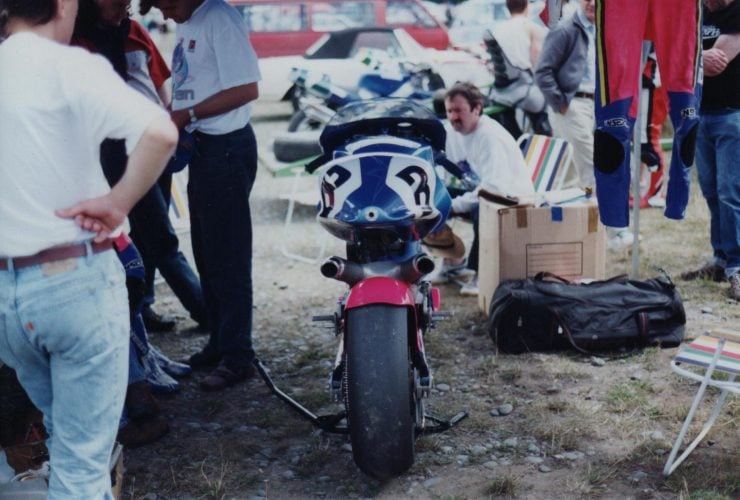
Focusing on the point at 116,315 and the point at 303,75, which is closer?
the point at 116,315

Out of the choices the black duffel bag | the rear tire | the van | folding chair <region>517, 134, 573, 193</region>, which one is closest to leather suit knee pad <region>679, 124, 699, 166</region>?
the black duffel bag

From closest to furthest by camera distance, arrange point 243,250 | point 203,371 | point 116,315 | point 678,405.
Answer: point 116,315
point 678,405
point 243,250
point 203,371

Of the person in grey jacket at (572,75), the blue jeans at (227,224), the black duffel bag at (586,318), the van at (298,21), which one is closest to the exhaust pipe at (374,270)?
the blue jeans at (227,224)

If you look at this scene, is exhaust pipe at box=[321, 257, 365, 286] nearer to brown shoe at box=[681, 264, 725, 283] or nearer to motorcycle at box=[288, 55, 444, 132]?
brown shoe at box=[681, 264, 725, 283]

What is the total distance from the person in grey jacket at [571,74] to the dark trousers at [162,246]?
302cm

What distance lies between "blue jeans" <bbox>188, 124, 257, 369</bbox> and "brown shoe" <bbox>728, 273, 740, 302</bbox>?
9.48 ft

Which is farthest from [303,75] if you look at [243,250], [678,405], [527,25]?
[678,405]

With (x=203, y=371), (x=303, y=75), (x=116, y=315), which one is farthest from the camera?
(x=303, y=75)

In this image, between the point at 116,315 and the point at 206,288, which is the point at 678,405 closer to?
the point at 206,288

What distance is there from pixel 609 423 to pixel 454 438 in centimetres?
68

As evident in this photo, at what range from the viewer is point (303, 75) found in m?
10.3

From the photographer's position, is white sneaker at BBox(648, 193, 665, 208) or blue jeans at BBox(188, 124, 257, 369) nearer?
blue jeans at BBox(188, 124, 257, 369)

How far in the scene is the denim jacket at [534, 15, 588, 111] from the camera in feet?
22.4

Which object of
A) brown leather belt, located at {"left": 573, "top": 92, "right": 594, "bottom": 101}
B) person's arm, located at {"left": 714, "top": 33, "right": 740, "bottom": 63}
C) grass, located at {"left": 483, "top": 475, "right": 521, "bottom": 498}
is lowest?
grass, located at {"left": 483, "top": 475, "right": 521, "bottom": 498}
